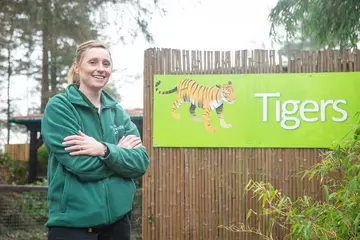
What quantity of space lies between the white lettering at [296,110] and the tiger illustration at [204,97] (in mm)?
357

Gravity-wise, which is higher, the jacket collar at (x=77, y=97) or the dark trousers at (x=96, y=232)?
the jacket collar at (x=77, y=97)

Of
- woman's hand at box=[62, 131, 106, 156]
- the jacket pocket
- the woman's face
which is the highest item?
the woman's face

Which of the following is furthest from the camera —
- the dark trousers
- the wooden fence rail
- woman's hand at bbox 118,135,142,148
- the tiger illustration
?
the wooden fence rail

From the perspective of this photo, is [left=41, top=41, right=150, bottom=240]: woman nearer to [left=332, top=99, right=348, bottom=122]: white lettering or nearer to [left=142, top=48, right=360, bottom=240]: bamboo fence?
[left=142, top=48, right=360, bottom=240]: bamboo fence

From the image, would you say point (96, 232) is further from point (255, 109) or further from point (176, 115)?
point (255, 109)

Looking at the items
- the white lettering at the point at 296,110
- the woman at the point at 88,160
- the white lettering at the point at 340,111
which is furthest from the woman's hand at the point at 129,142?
the white lettering at the point at 340,111

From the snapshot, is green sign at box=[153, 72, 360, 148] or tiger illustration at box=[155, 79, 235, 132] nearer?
green sign at box=[153, 72, 360, 148]

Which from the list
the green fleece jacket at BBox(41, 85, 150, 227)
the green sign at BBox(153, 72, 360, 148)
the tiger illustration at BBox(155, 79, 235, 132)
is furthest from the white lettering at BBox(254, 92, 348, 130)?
Result: the green fleece jacket at BBox(41, 85, 150, 227)

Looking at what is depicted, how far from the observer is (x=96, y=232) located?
2.08 meters

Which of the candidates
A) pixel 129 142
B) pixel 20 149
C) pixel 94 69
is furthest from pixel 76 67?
pixel 20 149

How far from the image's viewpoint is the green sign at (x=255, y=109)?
406cm

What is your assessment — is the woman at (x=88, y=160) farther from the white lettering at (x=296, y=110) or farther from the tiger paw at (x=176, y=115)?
the white lettering at (x=296, y=110)

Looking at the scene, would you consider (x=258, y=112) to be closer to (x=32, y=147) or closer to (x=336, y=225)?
(x=336, y=225)

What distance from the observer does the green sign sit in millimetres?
4062
